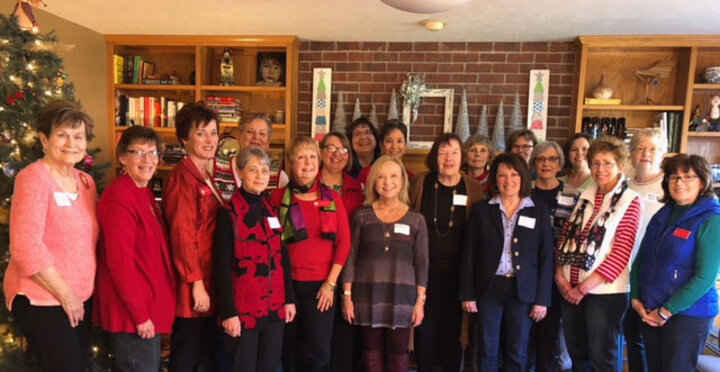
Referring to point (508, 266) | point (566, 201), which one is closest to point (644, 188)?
point (566, 201)

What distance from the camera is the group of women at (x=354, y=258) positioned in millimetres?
1643

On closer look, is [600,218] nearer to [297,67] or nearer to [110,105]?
[297,67]

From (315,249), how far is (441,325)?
84cm

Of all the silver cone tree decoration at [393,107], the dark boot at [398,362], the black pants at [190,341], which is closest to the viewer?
the black pants at [190,341]

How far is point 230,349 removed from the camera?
186cm

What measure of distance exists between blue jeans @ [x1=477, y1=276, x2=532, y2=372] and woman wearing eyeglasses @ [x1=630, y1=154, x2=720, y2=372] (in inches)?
22.6

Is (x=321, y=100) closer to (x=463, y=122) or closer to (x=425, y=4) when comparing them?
(x=463, y=122)

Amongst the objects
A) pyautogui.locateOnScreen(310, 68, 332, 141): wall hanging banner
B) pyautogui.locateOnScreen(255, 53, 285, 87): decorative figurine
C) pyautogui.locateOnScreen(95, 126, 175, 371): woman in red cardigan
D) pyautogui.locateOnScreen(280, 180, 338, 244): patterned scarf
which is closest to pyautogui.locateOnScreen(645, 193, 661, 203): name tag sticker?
pyautogui.locateOnScreen(280, 180, 338, 244): patterned scarf

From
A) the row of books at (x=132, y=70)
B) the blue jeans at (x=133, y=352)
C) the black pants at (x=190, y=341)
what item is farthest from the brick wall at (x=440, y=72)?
the blue jeans at (x=133, y=352)

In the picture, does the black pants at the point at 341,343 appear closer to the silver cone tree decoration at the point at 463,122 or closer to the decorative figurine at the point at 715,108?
the silver cone tree decoration at the point at 463,122

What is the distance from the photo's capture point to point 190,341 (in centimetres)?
194

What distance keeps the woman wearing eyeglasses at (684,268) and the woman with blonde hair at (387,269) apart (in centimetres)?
108

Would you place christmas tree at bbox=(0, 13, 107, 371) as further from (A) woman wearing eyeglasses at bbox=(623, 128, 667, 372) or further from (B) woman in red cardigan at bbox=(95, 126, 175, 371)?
(A) woman wearing eyeglasses at bbox=(623, 128, 667, 372)

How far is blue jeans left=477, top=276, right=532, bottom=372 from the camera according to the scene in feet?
7.09
